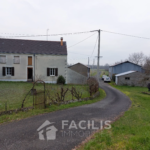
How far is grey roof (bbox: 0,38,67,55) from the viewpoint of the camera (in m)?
23.5

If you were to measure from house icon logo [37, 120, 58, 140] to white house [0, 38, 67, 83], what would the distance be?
1766 cm

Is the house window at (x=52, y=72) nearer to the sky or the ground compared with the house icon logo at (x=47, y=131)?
nearer to the sky

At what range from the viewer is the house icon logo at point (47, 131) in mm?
4945

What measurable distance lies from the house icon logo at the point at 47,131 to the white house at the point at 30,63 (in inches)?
695

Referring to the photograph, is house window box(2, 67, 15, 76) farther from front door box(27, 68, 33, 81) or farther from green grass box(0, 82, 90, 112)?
green grass box(0, 82, 90, 112)

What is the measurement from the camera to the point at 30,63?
23391 mm

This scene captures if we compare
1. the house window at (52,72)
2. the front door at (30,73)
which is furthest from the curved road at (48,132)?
the front door at (30,73)

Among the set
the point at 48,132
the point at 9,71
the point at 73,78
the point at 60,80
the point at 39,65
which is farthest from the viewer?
the point at 73,78

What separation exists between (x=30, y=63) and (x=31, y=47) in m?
3.28

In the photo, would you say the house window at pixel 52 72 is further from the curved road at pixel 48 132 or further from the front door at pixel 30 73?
the curved road at pixel 48 132

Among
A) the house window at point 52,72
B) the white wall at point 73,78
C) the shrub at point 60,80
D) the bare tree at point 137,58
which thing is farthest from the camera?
the bare tree at point 137,58

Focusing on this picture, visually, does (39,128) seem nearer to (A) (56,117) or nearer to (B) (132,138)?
(A) (56,117)

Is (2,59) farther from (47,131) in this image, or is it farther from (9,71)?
(47,131)

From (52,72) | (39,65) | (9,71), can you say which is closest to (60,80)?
(52,72)
